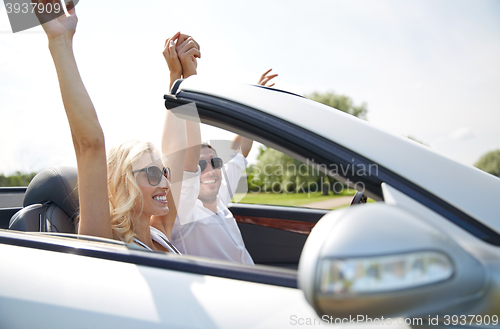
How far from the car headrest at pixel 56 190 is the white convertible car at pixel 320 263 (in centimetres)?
74

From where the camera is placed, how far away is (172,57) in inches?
67.8

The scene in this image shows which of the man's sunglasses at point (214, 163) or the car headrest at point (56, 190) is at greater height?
the man's sunglasses at point (214, 163)

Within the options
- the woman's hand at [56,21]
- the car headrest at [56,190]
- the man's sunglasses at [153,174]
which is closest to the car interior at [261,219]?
the car headrest at [56,190]

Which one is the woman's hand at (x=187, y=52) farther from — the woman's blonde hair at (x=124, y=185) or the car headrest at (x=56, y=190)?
the car headrest at (x=56, y=190)

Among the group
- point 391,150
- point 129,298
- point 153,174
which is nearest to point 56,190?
point 153,174

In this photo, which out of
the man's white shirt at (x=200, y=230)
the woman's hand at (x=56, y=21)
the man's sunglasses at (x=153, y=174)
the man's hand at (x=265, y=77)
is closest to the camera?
the woman's hand at (x=56, y=21)

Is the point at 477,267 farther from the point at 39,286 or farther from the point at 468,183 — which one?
the point at 39,286

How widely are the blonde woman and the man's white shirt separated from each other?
0.20ft

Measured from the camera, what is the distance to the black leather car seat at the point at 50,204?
1.90m

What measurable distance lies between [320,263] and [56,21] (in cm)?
142

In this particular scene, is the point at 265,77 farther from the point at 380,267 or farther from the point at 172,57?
the point at 380,267

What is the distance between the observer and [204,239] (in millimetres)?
2215

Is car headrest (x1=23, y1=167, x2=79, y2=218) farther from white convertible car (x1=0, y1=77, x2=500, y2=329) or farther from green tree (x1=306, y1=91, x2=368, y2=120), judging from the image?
green tree (x1=306, y1=91, x2=368, y2=120)

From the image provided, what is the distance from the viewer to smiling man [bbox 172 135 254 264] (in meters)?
2.18
